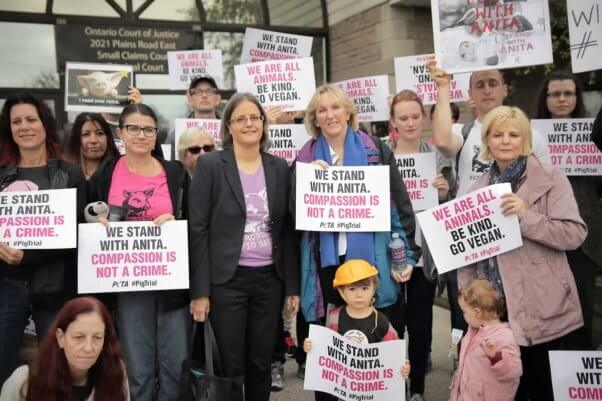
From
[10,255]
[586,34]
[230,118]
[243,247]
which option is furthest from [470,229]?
[10,255]

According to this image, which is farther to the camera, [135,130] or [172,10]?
[172,10]

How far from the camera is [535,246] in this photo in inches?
126

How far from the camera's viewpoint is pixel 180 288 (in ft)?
11.2

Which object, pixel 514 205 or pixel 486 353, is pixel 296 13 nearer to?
pixel 514 205

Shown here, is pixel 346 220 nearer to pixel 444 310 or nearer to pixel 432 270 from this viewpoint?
pixel 432 270

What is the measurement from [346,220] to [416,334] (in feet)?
3.72

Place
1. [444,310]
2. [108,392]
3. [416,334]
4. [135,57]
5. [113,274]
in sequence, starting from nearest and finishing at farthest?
[108,392]
[113,274]
[416,334]
[444,310]
[135,57]

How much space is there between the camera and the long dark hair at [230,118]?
354cm

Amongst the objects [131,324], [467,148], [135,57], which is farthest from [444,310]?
[135,57]

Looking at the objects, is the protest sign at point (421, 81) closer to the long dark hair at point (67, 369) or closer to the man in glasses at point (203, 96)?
the man in glasses at point (203, 96)

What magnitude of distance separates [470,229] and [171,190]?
162 centimetres

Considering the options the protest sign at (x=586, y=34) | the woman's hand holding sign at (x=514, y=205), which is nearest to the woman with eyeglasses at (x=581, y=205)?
the protest sign at (x=586, y=34)

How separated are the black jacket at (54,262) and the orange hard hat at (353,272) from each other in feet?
4.68

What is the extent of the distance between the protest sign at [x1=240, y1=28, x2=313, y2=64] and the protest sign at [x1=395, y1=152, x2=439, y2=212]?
2437 mm
